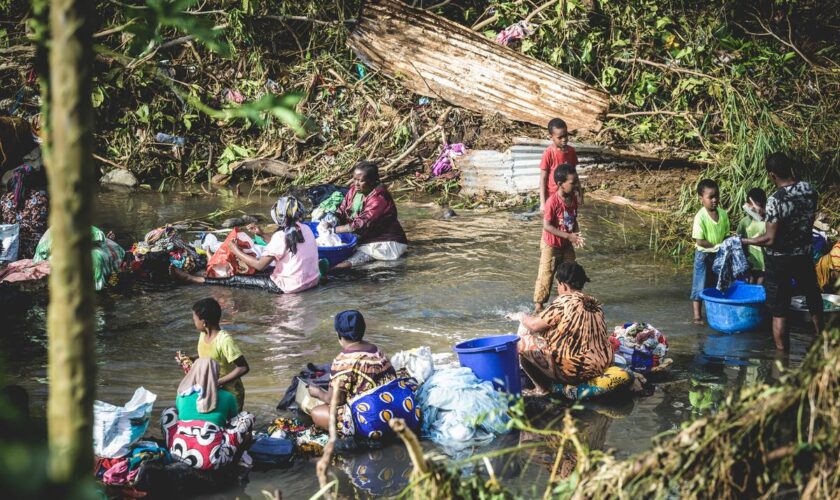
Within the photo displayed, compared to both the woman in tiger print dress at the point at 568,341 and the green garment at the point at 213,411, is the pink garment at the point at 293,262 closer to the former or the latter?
the woman in tiger print dress at the point at 568,341

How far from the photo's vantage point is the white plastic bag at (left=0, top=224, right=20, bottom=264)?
8.66 metres

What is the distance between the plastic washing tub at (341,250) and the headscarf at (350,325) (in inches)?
162

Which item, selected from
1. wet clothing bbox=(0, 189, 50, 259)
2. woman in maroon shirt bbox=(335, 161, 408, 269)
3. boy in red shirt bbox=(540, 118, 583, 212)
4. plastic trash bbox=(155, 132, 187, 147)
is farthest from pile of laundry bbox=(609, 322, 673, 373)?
plastic trash bbox=(155, 132, 187, 147)

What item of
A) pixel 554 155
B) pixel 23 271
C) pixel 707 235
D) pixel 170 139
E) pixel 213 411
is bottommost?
pixel 213 411

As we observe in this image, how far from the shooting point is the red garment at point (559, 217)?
24.7 ft

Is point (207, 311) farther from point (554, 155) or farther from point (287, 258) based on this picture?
point (554, 155)

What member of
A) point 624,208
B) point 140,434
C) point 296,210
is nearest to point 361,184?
point 296,210

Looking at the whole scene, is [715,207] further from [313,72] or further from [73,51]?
[313,72]

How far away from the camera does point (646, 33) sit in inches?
523

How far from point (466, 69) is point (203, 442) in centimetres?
1004

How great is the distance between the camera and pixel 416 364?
6094 millimetres

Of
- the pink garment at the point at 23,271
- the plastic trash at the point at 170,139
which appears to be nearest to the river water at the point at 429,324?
the pink garment at the point at 23,271

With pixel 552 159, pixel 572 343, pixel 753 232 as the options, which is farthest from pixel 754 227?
pixel 572 343

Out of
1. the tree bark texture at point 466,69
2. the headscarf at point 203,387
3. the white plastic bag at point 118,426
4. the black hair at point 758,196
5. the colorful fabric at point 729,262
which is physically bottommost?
the white plastic bag at point 118,426
